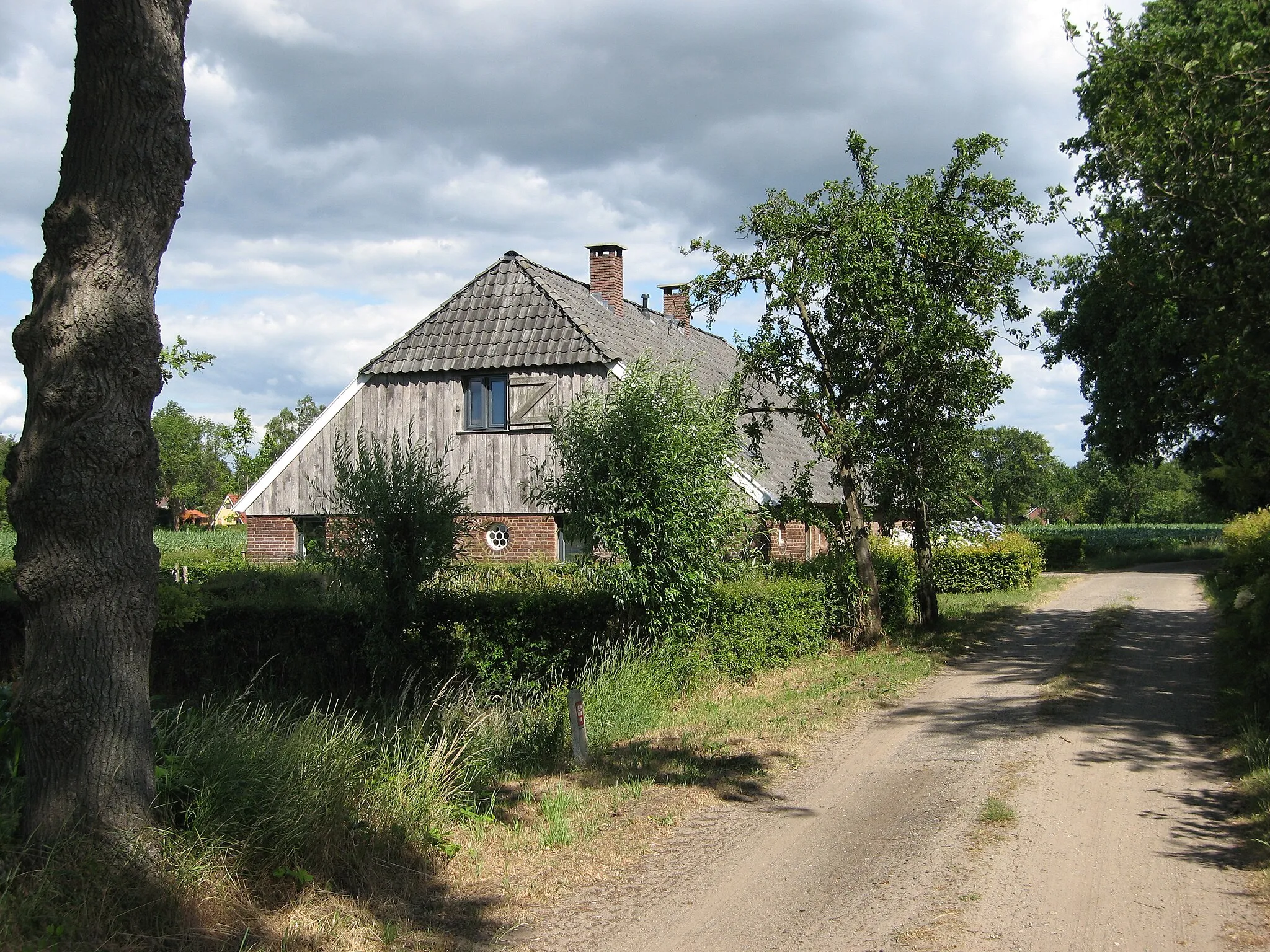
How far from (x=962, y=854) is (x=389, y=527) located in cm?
830

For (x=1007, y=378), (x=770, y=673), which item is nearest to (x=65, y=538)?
(x=770, y=673)

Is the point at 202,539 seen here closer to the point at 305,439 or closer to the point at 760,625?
the point at 305,439

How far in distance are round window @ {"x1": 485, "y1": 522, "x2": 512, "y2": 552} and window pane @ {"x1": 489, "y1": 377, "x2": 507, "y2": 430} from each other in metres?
2.30

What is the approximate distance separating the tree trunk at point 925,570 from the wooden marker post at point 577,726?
10764mm

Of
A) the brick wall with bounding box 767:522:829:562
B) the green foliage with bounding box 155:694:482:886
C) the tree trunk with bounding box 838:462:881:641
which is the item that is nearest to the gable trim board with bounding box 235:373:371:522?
the brick wall with bounding box 767:522:829:562

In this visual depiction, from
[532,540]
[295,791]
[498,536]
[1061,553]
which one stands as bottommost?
[1061,553]

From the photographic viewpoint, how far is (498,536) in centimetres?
2330

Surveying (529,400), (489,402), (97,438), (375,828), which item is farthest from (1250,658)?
(489,402)

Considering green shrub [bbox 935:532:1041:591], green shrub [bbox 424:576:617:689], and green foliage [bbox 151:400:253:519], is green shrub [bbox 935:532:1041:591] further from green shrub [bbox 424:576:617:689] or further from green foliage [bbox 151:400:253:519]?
green foliage [bbox 151:400:253:519]

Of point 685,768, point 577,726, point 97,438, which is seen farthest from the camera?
point 577,726

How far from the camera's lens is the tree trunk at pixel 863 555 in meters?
16.9

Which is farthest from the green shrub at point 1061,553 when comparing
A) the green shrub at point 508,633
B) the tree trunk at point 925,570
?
the green shrub at point 508,633

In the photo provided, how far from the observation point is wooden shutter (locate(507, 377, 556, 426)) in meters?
22.7

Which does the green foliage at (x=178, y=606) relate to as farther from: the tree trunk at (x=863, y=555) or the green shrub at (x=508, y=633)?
the tree trunk at (x=863, y=555)
